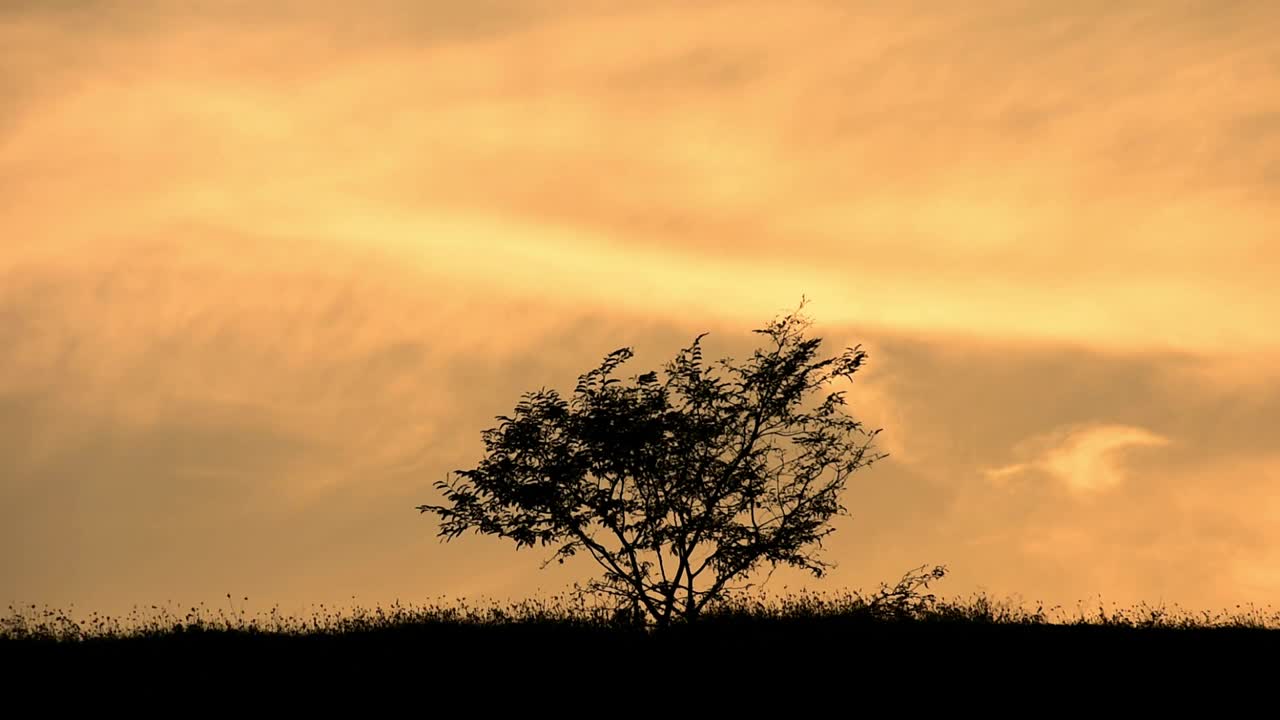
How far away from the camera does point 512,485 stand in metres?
34.2

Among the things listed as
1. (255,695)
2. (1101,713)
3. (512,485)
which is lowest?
(1101,713)

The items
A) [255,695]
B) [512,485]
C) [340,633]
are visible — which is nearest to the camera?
[255,695]

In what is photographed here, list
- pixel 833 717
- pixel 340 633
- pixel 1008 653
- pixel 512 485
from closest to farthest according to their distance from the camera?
pixel 833 717 → pixel 1008 653 → pixel 340 633 → pixel 512 485

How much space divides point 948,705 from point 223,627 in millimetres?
16250

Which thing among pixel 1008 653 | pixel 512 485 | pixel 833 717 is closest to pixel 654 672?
pixel 833 717

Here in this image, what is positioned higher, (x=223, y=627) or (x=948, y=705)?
Answer: (x=223, y=627)

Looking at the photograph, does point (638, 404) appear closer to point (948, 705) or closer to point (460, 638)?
point (460, 638)

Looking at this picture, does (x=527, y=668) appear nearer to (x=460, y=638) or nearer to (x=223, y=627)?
(x=460, y=638)

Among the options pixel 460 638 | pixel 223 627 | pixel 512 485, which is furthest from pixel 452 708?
pixel 512 485

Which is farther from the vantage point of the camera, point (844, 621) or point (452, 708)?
point (844, 621)

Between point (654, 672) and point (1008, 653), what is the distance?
24.9 feet

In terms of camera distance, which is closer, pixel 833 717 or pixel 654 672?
pixel 833 717

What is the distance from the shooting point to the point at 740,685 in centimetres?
2472

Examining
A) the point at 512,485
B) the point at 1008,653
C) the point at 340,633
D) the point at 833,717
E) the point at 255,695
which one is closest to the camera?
the point at 833,717
